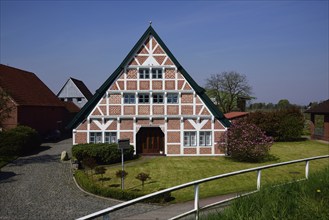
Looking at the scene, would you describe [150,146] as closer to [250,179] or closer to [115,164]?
[115,164]

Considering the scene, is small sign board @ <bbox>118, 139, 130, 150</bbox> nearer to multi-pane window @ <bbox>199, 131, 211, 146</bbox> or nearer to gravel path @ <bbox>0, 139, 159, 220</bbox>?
gravel path @ <bbox>0, 139, 159, 220</bbox>

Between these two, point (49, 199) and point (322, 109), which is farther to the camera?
point (322, 109)

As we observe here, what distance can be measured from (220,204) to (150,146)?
18.1m

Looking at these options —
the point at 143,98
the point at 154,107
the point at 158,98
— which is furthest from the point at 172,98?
the point at 143,98

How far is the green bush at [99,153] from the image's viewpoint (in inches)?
845

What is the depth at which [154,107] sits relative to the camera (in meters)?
25.2

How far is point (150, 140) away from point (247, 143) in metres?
7.67

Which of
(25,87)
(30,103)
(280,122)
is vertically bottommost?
(280,122)

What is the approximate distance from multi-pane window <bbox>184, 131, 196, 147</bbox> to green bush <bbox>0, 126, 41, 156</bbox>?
517 inches

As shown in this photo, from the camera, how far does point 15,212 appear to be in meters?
12.0

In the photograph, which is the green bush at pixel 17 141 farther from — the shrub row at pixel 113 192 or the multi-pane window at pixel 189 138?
the multi-pane window at pixel 189 138

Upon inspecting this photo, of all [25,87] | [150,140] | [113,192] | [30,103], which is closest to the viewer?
[113,192]

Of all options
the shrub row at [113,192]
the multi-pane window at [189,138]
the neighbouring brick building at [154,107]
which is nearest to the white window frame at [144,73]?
the neighbouring brick building at [154,107]

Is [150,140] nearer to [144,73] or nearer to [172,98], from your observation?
[172,98]
